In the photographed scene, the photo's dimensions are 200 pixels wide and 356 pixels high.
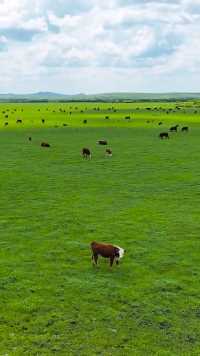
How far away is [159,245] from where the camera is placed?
67.2ft

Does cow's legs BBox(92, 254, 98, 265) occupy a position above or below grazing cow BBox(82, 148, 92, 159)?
below

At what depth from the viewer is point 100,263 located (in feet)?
60.5

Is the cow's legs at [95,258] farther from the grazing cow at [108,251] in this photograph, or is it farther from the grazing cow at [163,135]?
the grazing cow at [163,135]

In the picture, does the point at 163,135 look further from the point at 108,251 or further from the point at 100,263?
the point at 108,251

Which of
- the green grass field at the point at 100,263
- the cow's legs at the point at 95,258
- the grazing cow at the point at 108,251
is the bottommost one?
the green grass field at the point at 100,263

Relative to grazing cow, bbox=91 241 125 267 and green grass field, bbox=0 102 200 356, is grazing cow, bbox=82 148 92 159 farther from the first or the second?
grazing cow, bbox=91 241 125 267

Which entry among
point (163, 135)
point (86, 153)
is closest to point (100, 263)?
point (86, 153)

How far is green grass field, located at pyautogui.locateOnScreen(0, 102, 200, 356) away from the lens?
519 inches

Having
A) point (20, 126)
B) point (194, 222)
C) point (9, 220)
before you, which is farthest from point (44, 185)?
point (20, 126)

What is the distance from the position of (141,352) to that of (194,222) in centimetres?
1226

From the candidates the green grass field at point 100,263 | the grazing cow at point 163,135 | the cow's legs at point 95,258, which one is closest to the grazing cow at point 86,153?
the green grass field at point 100,263

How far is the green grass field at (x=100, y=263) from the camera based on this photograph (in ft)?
43.2

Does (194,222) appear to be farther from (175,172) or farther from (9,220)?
(175,172)

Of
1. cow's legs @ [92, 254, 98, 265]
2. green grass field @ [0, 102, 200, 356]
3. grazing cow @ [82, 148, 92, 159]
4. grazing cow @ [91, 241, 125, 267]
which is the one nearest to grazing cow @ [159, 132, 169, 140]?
grazing cow @ [82, 148, 92, 159]
